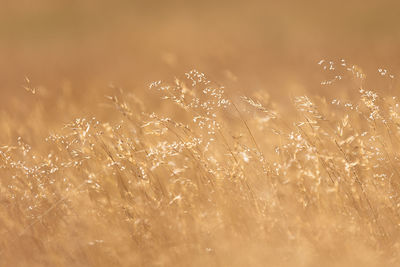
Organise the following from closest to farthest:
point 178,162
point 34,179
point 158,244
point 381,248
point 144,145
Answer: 1. point 381,248
2. point 158,244
3. point 144,145
4. point 34,179
5. point 178,162

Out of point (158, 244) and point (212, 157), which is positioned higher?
point (212, 157)

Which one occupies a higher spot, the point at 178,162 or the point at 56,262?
the point at 178,162

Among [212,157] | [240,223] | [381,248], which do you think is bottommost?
[381,248]

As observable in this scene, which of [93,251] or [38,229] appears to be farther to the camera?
[38,229]

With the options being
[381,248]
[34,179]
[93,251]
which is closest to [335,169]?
[381,248]

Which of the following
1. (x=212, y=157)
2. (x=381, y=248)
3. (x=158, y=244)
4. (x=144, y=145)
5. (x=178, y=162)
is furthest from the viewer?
(x=178, y=162)

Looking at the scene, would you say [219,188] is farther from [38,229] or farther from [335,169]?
[38,229]

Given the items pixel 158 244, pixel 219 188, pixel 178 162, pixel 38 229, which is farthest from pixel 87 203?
pixel 178 162

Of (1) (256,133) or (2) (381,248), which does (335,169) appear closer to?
(2) (381,248)

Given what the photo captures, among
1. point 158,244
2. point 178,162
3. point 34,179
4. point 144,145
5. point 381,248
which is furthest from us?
Result: point 178,162
